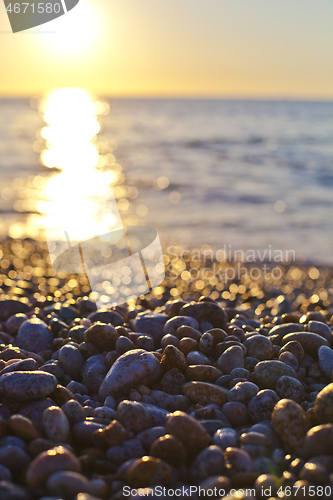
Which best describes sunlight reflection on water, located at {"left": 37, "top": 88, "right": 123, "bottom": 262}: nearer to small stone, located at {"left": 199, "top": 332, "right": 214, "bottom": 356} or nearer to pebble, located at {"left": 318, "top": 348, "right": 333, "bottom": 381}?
small stone, located at {"left": 199, "top": 332, "right": 214, "bottom": 356}

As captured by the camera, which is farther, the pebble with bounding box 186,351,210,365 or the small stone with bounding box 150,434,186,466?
the pebble with bounding box 186,351,210,365

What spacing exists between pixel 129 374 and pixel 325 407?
0.90m

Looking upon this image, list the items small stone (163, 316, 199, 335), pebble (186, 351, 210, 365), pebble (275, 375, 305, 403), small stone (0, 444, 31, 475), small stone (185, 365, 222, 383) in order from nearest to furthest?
small stone (0, 444, 31, 475), pebble (275, 375, 305, 403), small stone (185, 365, 222, 383), pebble (186, 351, 210, 365), small stone (163, 316, 199, 335)

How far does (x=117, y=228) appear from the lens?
9.15m

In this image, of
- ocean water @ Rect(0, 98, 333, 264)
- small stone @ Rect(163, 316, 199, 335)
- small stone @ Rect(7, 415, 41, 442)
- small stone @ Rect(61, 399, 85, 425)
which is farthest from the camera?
ocean water @ Rect(0, 98, 333, 264)

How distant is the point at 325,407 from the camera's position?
1.55m

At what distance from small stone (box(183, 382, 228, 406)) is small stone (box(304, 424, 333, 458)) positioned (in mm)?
489

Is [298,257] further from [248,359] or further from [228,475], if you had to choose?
[228,475]

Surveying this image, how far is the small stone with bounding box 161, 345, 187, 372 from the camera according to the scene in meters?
2.00

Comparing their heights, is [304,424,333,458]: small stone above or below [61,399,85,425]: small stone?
below

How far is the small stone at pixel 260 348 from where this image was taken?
7.18 feet

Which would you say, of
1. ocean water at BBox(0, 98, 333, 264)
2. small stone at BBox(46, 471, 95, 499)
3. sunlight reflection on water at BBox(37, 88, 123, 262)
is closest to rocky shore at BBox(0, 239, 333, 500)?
small stone at BBox(46, 471, 95, 499)

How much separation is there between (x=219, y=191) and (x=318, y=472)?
10926 mm

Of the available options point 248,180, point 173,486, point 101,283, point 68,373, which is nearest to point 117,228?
point 101,283
